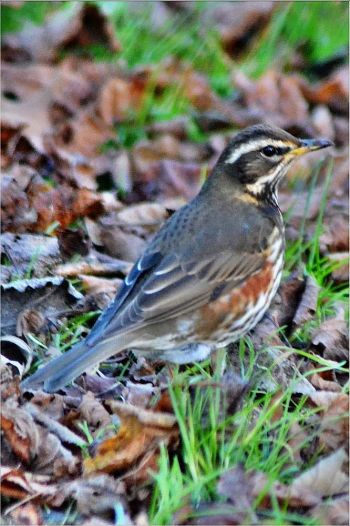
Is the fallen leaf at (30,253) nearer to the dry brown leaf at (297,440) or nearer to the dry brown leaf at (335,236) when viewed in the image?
the dry brown leaf at (335,236)

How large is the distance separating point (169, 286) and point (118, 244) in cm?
155

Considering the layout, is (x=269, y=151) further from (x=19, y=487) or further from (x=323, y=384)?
(x=19, y=487)

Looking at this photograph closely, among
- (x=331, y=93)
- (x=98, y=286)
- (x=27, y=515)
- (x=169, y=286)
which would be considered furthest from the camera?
(x=331, y=93)

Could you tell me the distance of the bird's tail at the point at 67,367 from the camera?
5.02 metres

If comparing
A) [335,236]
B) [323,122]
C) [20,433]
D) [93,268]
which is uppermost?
[20,433]

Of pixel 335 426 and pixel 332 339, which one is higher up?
pixel 335 426

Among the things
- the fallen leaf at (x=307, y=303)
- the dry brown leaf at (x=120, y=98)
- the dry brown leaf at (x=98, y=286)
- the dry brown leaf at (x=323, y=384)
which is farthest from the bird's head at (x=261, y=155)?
the dry brown leaf at (x=120, y=98)

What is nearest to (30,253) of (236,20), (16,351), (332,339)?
(16,351)

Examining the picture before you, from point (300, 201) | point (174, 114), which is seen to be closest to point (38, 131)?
point (174, 114)

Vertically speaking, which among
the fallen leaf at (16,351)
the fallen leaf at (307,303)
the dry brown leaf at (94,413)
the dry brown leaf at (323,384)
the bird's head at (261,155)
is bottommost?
the fallen leaf at (307,303)

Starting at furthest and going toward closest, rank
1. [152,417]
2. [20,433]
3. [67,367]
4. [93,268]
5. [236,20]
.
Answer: [236,20] < [93,268] < [67,367] < [20,433] < [152,417]

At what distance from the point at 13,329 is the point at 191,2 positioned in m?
6.41

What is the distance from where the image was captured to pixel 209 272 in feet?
18.6

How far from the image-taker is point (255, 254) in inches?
229
